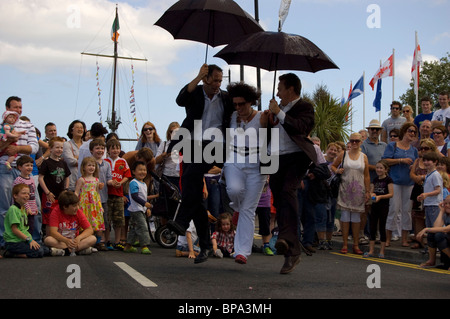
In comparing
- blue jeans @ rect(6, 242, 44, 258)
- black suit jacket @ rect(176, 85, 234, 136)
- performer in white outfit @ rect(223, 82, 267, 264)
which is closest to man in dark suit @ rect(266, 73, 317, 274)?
performer in white outfit @ rect(223, 82, 267, 264)

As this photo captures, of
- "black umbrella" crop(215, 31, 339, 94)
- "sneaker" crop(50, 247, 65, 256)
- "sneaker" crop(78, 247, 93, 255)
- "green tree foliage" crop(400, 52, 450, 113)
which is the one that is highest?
"green tree foliage" crop(400, 52, 450, 113)

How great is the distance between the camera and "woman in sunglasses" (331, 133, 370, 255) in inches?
435

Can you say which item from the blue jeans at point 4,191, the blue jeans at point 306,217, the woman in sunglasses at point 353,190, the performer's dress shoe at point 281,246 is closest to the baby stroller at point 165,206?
the blue jeans at point 306,217

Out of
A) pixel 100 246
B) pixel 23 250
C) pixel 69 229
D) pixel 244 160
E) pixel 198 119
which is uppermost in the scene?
pixel 198 119

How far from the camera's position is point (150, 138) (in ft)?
→ 40.9

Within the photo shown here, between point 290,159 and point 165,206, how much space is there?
446cm

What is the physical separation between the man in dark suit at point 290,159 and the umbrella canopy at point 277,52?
1.13 ft

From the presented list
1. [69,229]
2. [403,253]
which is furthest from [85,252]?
[403,253]

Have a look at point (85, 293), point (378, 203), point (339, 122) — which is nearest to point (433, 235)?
point (378, 203)

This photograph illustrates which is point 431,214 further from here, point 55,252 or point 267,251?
point 55,252

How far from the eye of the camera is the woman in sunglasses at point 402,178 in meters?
11.5

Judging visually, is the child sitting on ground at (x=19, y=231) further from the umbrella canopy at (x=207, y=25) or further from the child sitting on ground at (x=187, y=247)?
the umbrella canopy at (x=207, y=25)

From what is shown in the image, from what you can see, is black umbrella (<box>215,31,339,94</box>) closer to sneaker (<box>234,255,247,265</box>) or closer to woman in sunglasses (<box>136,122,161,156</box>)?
sneaker (<box>234,255,247,265</box>)
